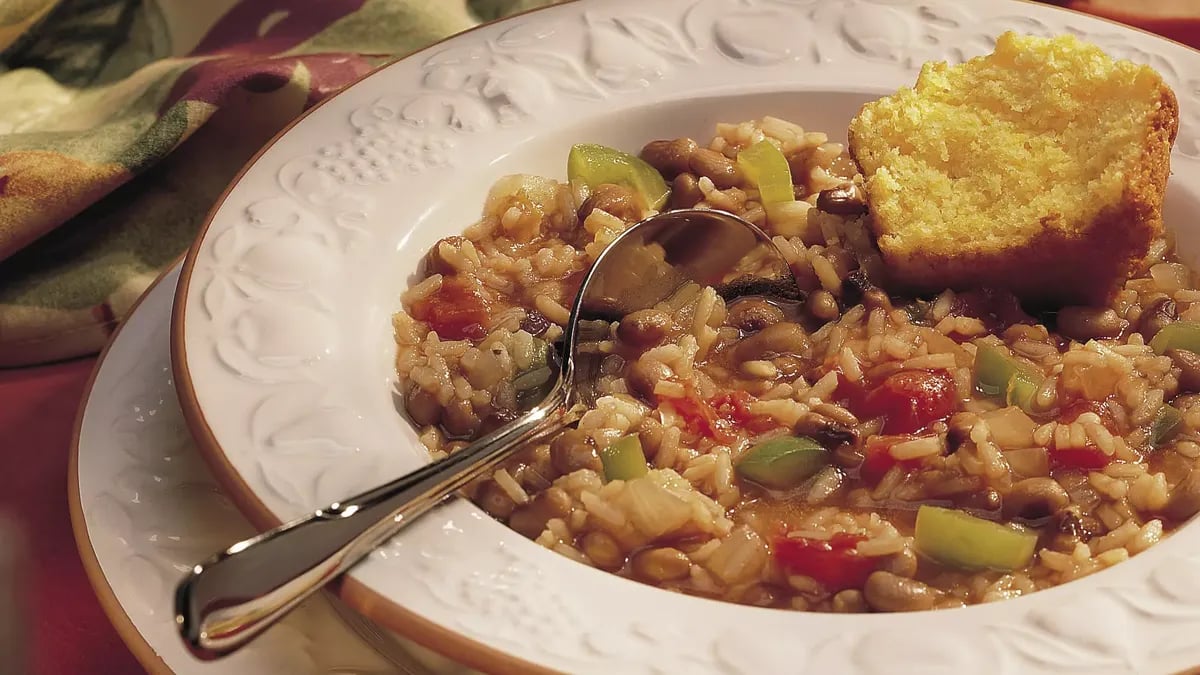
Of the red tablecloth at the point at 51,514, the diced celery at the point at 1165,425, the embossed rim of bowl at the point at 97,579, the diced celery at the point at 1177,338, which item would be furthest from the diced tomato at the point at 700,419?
the red tablecloth at the point at 51,514

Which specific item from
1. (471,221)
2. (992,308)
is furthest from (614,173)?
(992,308)

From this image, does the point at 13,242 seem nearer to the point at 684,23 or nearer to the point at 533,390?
the point at 533,390

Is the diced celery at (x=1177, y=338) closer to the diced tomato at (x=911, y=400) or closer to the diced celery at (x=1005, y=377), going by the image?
the diced celery at (x=1005, y=377)

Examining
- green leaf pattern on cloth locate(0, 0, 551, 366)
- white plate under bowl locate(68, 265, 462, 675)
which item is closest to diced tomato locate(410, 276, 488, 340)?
→ white plate under bowl locate(68, 265, 462, 675)

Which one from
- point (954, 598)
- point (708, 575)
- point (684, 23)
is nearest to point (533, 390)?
point (708, 575)

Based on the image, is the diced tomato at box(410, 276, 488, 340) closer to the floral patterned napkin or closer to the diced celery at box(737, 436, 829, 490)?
the diced celery at box(737, 436, 829, 490)
